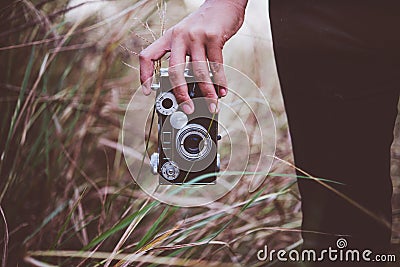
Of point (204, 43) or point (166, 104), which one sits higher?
point (204, 43)

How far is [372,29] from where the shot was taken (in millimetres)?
1537

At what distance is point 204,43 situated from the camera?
150 cm

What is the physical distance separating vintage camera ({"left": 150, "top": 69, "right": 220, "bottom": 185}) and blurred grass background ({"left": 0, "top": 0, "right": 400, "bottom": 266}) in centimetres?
9

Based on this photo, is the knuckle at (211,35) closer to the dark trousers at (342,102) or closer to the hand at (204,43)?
the hand at (204,43)

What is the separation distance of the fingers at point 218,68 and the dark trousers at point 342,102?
0.16 meters

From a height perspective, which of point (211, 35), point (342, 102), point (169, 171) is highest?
point (211, 35)

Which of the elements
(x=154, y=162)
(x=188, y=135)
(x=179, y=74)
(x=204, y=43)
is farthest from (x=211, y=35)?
(x=154, y=162)

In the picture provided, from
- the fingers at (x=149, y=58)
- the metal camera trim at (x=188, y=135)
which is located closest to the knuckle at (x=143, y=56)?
the fingers at (x=149, y=58)

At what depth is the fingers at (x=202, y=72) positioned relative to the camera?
149 centimetres

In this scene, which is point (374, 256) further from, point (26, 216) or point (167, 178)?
point (26, 216)

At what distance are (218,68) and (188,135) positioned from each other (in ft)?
0.67

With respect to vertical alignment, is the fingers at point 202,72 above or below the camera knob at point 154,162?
above

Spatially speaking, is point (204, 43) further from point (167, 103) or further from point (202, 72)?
point (167, 103)

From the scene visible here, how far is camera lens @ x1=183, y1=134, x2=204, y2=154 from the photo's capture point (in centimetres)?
153
